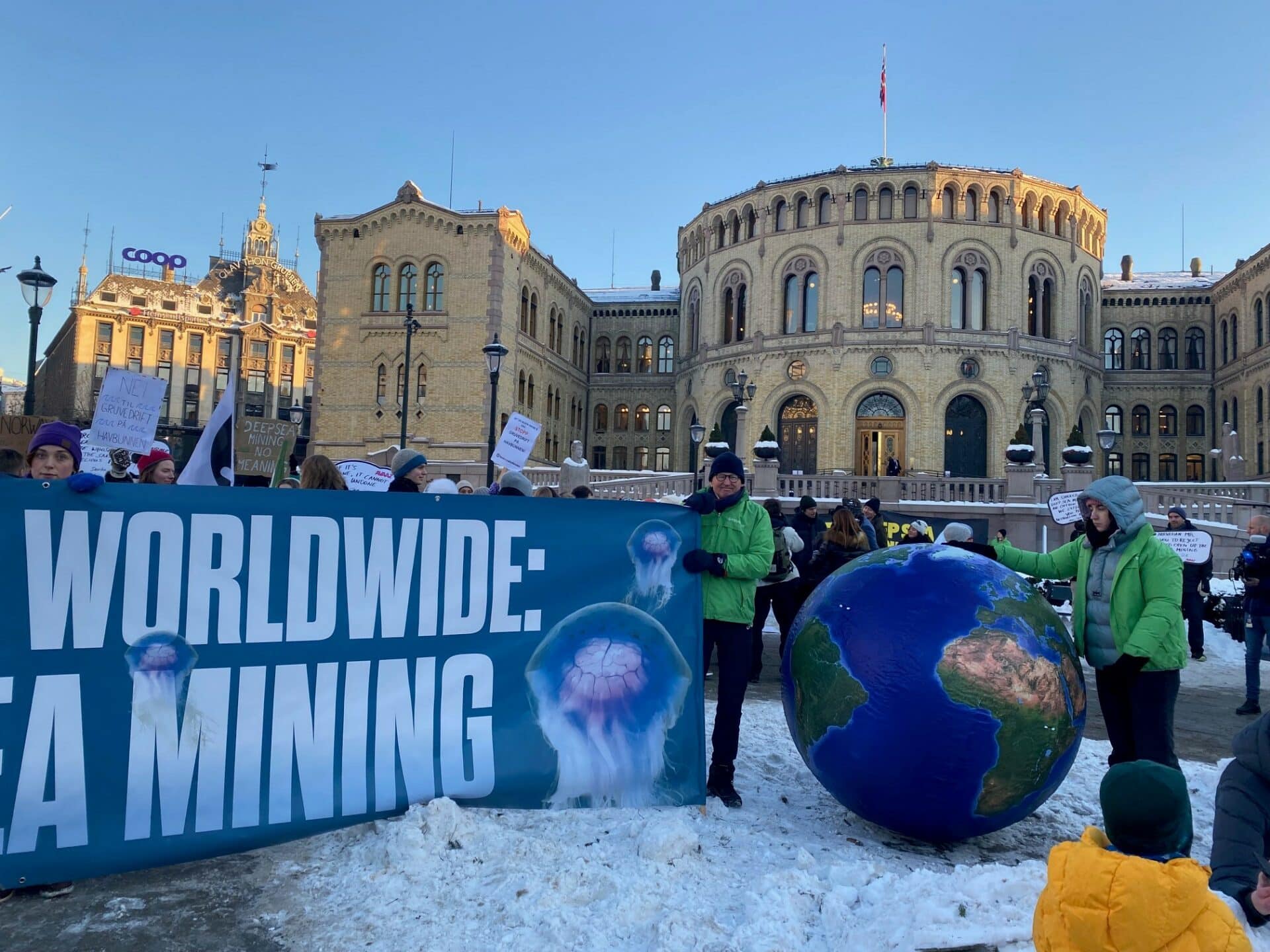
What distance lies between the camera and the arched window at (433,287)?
39.1m

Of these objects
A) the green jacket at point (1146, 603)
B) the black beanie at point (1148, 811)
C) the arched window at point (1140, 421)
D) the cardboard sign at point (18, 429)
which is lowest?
the black beanie at point (1148, 811)

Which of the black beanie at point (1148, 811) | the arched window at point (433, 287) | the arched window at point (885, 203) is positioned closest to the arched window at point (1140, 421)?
the arched window at point (885, 203)

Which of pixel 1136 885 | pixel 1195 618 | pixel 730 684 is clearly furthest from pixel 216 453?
pixel 1195 618

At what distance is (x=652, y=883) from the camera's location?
3740 millimetres

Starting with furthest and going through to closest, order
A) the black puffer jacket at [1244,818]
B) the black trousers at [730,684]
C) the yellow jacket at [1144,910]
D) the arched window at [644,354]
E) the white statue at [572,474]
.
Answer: the arched window at [644,354] < the white statue at [572,474] < the black trousers at [730,684] < the black puffer jacket at [1244,818] < the yellow jacket at [1144,910]

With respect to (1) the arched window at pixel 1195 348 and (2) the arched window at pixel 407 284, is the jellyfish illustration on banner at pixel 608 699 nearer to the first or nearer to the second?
(2) the arched window at pixel 407 284

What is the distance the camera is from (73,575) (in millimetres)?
3865

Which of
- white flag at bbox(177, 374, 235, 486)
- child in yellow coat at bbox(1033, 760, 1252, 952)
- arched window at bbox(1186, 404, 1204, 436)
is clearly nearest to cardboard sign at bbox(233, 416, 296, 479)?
white flag at bbox(177, 374, 235, 486)

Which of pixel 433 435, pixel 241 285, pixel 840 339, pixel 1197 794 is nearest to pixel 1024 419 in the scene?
pixel 840 339

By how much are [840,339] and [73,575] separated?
37619 millimetres

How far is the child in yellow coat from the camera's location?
2.24 m

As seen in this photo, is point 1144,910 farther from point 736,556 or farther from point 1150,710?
point 736,556

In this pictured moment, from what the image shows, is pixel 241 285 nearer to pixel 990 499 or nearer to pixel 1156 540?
pixel 990 499

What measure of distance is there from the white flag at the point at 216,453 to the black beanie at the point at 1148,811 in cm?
552
